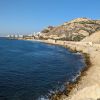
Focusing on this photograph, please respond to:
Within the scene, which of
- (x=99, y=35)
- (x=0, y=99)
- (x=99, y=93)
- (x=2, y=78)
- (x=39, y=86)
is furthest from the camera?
(x=99, y=35)

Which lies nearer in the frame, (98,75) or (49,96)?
(49,96)

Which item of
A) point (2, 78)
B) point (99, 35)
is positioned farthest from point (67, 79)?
point (99, 35)

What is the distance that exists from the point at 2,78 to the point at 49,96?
41.3 ft

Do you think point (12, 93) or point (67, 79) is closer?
point (12, 93)

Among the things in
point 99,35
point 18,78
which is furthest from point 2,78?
point 99,35

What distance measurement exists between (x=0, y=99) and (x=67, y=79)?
16232 mm

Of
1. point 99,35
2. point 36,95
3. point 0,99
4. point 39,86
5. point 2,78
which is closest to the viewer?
point 0,99

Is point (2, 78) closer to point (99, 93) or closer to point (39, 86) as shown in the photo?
point (39, 86)

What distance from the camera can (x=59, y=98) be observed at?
31266 mm

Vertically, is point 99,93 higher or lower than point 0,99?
higher

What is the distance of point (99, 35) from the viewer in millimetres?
170625

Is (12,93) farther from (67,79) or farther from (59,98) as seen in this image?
(67,79)

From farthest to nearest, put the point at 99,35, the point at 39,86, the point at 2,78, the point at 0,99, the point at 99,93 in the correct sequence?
the point at 99,35
the point at 2,78
the point at 39,86
the point at 0,99
the point at 99,93

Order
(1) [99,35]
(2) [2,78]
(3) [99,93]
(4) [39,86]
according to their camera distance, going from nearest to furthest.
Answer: (3) [99,93]
(4) [39,86]
(2) [2,78]
(1) [99,35]
